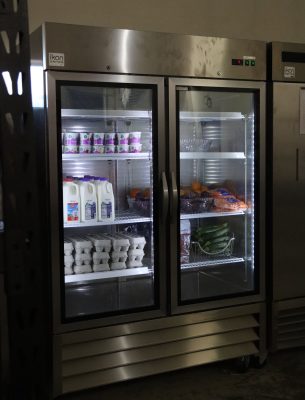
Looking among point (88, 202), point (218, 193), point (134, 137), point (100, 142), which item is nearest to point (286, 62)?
point (218, 193)

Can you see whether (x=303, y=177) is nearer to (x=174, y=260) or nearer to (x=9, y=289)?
(x=174, y=260)

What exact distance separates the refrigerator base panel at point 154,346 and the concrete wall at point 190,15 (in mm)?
2191

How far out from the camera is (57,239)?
2.78 metres

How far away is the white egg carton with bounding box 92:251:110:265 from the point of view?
3.19m

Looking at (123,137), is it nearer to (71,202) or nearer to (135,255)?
(71,202)

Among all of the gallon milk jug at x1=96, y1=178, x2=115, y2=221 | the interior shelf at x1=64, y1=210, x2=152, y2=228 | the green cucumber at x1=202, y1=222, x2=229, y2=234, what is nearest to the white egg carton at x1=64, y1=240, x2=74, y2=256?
the interior shelf at x1=64, y1=210, x2=152, y2=228

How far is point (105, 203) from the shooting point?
3.16 meters

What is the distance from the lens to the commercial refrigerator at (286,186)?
131 inches

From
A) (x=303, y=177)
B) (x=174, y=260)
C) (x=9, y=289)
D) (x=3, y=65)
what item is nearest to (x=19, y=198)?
(x=9, y=289)

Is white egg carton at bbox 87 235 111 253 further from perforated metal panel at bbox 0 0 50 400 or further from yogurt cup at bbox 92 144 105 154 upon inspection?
perforated metal panel at bbox 0 0 50 400

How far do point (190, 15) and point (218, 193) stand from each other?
155 centimetres

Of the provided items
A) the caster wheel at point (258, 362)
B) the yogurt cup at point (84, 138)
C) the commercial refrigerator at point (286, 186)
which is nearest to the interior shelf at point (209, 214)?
the commercial refrigerator at point (286, 186)

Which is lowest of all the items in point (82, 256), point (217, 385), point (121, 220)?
point (217, 385)

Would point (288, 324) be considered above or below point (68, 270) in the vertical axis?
below
